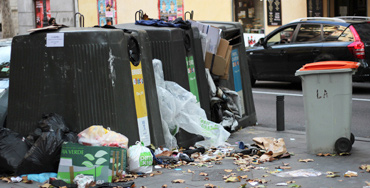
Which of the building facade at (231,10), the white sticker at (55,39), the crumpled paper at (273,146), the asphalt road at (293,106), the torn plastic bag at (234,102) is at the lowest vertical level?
the asphalt road at (293,106)

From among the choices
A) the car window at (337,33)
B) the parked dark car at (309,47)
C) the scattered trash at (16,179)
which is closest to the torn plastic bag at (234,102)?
the scattered trash at (16,179)

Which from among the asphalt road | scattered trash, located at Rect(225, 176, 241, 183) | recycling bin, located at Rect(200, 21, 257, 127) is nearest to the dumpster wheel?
scattered trash, located at Rect(225, 176, 241, 183)

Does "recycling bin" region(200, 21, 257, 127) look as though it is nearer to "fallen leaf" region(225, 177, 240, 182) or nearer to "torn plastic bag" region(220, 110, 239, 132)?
"torn plastic bag" region(220, 110, 239, 132)

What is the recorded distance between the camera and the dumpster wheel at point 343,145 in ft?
23.1

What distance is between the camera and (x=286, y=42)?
48.6 feet

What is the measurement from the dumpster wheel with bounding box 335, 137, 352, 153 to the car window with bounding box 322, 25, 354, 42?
689cm

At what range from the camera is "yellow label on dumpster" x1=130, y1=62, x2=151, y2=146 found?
681 centimetres

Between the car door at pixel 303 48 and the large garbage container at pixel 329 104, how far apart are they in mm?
7036

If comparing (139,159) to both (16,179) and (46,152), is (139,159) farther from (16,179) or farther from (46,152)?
(16,179)

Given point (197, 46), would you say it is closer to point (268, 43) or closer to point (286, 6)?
point (268, 43)

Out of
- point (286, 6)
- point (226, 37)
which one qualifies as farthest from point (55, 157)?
point (286, 6)

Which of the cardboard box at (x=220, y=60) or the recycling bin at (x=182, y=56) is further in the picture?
the cardboard box at (x=220, y=60)

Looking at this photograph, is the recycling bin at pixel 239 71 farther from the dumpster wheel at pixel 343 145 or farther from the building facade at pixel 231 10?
the building facade at pixel 231 10

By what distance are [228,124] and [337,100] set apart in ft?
7.03
